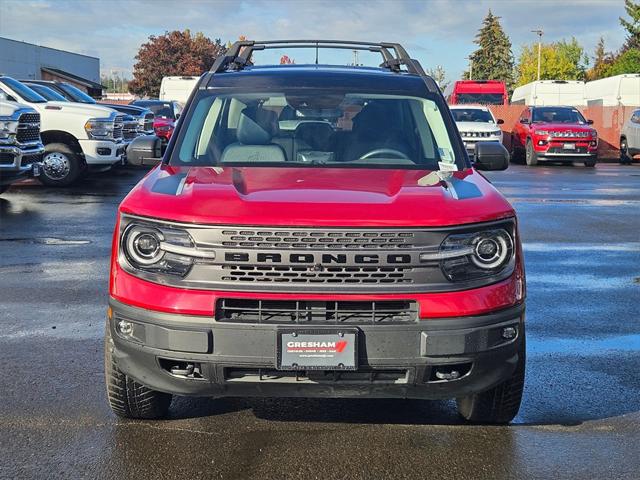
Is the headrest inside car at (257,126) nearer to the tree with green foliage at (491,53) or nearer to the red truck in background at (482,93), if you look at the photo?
the red truck in background at (482,93)

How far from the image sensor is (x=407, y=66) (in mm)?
5840

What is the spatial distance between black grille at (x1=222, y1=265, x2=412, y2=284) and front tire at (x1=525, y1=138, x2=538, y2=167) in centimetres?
2284

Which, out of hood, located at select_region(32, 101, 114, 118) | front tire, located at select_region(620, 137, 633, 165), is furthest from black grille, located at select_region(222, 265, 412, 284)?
front tire, located at select_region(620, 137, 633, 165)

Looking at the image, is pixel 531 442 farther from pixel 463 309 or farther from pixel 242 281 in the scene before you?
pixel 242 281

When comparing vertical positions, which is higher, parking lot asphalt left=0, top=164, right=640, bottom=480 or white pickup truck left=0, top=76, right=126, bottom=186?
white pickup truck left=0, top=76, right=126, bottom=186

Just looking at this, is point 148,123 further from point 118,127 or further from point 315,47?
point 315,47

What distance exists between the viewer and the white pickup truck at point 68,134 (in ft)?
53.8

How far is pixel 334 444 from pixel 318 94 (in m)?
2.27

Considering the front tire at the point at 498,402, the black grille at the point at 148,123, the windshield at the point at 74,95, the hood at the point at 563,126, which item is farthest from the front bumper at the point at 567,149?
the front tire at the point at 498,402

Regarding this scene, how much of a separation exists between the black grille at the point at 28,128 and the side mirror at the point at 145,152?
8633 millimetres

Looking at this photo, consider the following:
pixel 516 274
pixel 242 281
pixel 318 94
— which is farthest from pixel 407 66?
pixel 242 281

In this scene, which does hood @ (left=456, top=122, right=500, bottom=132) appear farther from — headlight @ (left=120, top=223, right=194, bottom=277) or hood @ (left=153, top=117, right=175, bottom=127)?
headlight @ (left=120, top=223, right=194, bottom=277)

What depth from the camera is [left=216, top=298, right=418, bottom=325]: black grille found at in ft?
12.0

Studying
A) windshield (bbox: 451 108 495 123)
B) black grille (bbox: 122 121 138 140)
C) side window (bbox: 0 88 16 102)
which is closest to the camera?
side window (bbox: 0 88 16 102)
